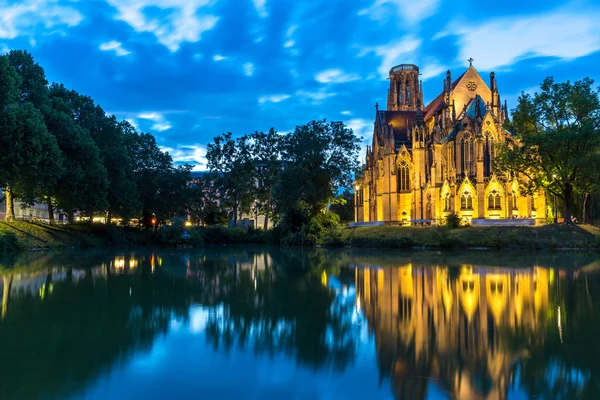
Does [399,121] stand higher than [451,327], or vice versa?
[399,121]

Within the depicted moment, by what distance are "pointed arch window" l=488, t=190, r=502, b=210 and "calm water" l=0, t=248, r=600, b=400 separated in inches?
1658

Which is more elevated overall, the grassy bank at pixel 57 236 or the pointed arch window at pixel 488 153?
the pointed arch window at pixel 488 153

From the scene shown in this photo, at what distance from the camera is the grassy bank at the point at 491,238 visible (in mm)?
38781

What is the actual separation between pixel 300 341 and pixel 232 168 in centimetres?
5871

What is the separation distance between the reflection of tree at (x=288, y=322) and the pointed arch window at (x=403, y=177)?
169ft

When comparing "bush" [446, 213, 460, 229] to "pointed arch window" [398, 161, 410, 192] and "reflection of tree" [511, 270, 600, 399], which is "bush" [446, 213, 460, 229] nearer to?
"pointed arch window" [398, 161, 410, 192]

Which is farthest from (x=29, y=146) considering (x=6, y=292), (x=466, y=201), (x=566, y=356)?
(x=466, y=201)

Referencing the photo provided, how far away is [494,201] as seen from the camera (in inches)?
2190

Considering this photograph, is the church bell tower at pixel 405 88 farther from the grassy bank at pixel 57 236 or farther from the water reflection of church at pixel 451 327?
the water reflection of church at pixel 451 327

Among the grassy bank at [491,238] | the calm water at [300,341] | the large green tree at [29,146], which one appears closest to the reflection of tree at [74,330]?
the calm water at [300,341]

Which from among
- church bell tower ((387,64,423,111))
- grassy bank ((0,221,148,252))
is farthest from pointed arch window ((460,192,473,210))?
church bell tower ((387,64,423,111))

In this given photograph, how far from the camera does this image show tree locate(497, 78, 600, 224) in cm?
3878

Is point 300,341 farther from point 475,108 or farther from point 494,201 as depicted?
point 475,108

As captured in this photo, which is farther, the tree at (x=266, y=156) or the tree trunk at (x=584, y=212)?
the tree at (x=266, y=156)
